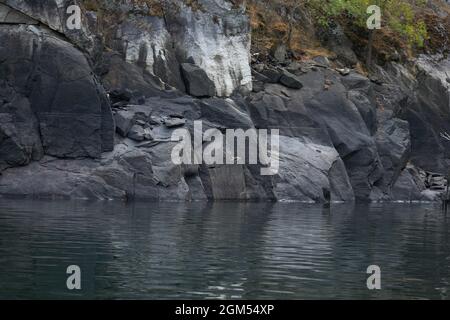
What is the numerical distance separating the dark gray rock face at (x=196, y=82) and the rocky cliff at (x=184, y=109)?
0.08m

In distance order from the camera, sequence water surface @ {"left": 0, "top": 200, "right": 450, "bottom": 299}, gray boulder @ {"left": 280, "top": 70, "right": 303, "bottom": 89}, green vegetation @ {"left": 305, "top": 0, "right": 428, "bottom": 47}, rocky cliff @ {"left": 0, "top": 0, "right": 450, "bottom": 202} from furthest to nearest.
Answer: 1. green vegetation @ {"left": 305, "top": 0, "right": 428, "bottom": 47}
2. gray boulder @ {"left": 280, "top": 70, "right": 303, "bottom": 89}
3. rocky cliff @ {"left": 0, "top": 0, "right": 450, "bottom": 202}
4. water surface @ {"left": 0, "top": 200, "right": 450, "bottom": 299}

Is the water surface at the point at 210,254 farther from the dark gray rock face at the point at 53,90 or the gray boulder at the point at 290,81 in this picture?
the gray boulder at the point at 290,81

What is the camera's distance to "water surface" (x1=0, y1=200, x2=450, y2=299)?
46.7ft

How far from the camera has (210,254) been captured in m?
19.1

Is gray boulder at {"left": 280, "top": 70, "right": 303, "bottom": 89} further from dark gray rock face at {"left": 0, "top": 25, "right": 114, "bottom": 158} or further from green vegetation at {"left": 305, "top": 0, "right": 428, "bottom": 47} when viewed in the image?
dark gray rock face at {"left": 0, "top": 25, "right": 114, "bottom": 158}

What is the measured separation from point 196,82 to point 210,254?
2992 cm

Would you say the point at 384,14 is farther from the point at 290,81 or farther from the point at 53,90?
the point at 53,90

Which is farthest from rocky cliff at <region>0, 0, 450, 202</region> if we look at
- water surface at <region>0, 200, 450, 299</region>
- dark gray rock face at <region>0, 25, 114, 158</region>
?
water surface at <region>0, 200, 450, 299</region>

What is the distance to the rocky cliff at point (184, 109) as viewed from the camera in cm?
4025

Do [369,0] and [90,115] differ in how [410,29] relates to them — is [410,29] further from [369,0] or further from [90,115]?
[90,115]

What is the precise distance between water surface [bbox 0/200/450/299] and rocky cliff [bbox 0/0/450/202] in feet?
24.0

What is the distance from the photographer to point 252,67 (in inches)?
2101

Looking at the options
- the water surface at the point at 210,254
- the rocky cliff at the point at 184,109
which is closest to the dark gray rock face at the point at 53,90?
the rocky cliff at the point at 184,109

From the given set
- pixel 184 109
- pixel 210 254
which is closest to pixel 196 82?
pixel 184 109
